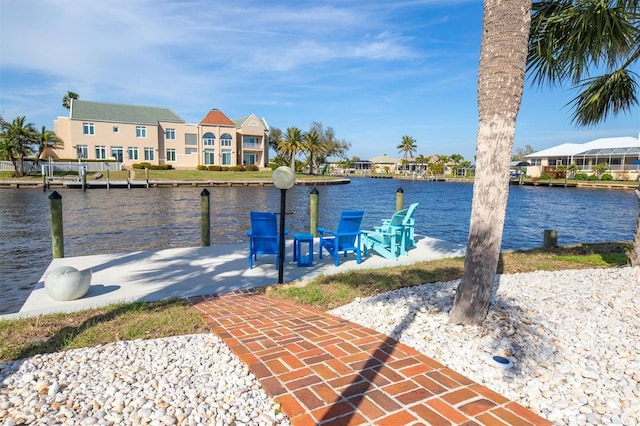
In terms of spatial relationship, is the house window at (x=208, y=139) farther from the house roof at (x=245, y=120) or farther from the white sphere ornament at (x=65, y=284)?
the white sphere ornament at (x=65, y=284)

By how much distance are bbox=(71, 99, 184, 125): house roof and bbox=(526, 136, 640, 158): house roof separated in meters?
66.1

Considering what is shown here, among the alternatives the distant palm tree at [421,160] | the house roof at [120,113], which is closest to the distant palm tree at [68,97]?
the house roof at [120,113]

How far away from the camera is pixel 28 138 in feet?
152

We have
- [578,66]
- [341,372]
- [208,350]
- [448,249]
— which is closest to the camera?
[341,372]

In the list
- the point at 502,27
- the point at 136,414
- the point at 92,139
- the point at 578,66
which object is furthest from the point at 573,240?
the point at 92,139

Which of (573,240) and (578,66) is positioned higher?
(578,66)

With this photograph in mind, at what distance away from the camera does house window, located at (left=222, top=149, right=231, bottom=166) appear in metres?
57.2

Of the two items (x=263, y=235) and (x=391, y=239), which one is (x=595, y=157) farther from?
(x=263, y=235)

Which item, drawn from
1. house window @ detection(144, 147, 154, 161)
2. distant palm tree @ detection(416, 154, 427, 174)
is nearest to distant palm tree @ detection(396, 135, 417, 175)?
distant palm tree @ detection(416, 154, 427, 174)

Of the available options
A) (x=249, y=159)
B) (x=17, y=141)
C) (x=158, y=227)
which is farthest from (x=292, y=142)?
(x=158, y=227)

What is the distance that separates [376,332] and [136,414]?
7.65 feet

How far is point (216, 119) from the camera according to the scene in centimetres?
5681

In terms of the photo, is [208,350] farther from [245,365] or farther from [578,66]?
[578,66]

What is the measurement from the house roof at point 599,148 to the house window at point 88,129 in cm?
7525
